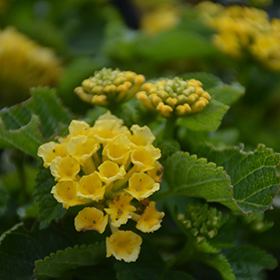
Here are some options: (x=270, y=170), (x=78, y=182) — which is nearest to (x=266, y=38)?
(x=270, y=170)

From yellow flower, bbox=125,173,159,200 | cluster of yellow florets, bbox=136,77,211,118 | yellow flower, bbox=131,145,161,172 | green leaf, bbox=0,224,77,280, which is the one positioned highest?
cluster of yellow florets, bbox=136,77,211,118

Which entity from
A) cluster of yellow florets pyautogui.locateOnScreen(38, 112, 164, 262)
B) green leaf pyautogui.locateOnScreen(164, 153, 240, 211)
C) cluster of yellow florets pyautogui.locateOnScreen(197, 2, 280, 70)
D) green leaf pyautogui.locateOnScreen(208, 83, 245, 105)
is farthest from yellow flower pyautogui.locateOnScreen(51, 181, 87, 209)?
cluster of yellow florets pyautogui.locateOnScreen(197, 2, 280, 70)

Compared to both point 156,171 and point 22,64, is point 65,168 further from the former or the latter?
point 22,64

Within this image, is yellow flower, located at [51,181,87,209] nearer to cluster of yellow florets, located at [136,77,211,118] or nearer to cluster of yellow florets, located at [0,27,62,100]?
cluster of yellow florets, located at [136,77,211,118]

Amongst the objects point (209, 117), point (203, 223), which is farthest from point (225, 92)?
point (203, 223)

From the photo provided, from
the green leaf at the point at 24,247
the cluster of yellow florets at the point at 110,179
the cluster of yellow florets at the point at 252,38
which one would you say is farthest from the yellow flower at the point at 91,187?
the cluster of yellow florets at the point at 252,38

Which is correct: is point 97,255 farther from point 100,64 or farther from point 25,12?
point 25,12

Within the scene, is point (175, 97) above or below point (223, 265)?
above
